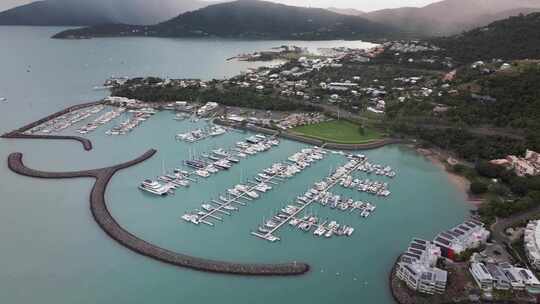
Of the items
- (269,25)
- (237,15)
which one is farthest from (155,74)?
(237,15)

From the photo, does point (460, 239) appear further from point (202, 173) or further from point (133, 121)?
point (133, 121)

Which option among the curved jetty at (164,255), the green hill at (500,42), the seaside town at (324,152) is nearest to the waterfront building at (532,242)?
the seaside town at (324,152)

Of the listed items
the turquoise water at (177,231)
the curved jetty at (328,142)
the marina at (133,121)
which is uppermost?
the marina at (133,121)

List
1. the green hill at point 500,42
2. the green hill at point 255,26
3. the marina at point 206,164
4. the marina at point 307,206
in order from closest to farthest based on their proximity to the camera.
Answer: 1. the marina at point 307,206
2. the marina at point 206,164
3. the green hill at point 500,42
4. the green hill at point 255,26

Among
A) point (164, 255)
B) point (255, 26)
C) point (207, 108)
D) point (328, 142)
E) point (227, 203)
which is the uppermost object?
point (255, 26)

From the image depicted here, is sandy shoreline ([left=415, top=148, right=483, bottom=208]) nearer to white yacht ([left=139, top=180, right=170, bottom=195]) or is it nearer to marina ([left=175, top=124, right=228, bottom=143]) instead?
marina ([left=175, top=124, right=228, bottom=143])

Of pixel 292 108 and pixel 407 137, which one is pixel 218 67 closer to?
pixel 292 108

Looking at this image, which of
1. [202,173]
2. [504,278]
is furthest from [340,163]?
[504,278]

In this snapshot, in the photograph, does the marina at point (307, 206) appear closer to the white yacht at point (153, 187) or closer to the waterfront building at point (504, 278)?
the waterfront building at point (504, 278)
